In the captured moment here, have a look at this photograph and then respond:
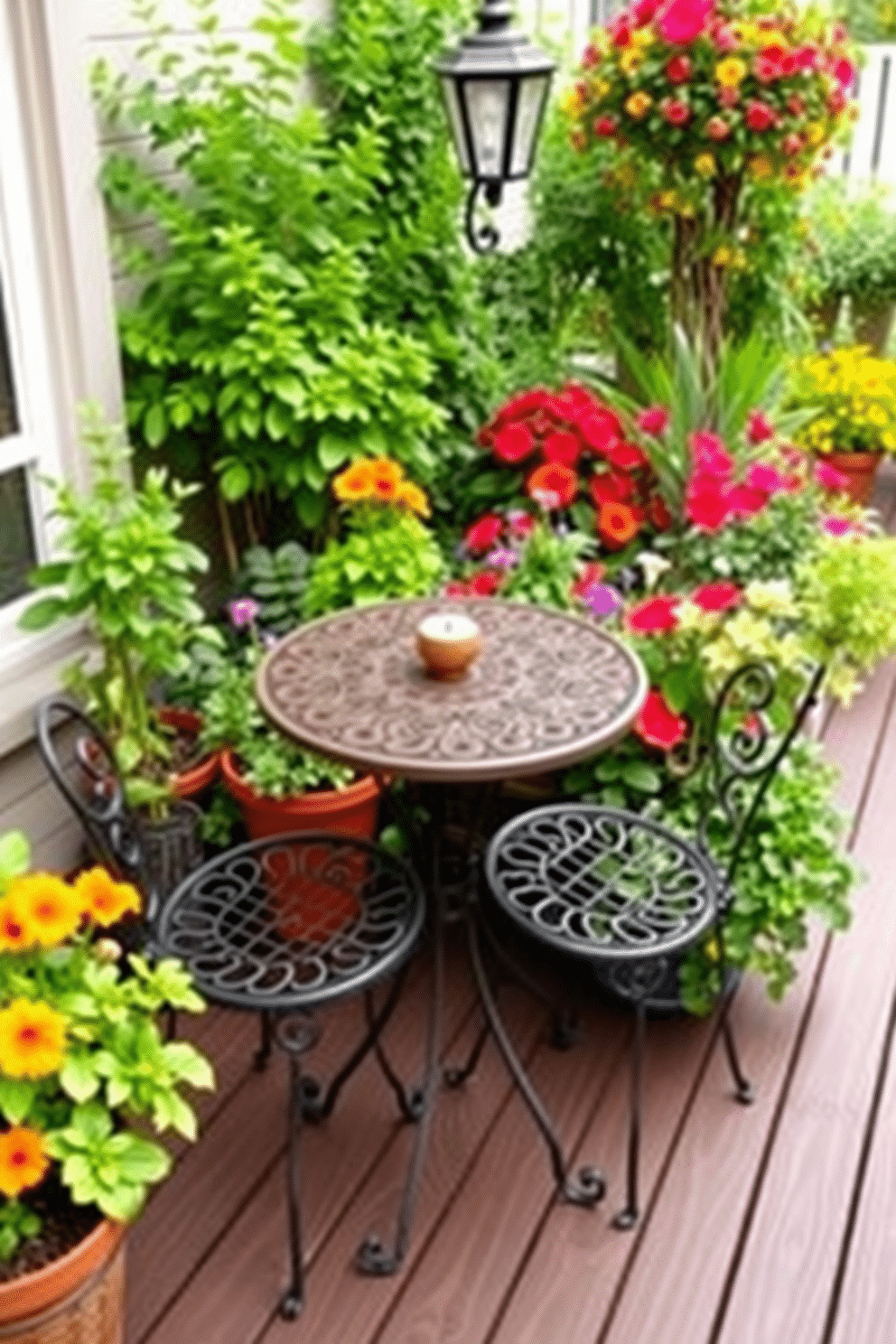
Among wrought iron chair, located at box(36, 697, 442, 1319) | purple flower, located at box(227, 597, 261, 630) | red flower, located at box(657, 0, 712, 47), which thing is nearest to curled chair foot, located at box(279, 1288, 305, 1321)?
wrought iron chair, located at box(36, 697, 442, 1319)

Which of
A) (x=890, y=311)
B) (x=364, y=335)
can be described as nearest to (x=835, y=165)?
(x=890, y=311)

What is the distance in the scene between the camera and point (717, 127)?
3033mm

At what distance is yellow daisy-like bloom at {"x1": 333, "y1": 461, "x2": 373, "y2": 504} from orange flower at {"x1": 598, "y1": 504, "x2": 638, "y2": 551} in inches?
23.6

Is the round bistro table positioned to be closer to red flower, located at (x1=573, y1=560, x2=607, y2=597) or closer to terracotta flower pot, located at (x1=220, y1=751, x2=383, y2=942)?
terracotta flower pot, located at (x1=220, y1=751, x2=383, y2=942)

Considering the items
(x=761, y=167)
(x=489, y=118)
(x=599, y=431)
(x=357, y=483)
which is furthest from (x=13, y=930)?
(x=761, y=167)

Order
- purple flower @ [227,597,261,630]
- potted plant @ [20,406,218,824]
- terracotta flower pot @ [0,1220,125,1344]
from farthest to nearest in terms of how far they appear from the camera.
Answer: purple flower @ [227,597,261,630] → potted plant @ [20,406,218,824] → terracotta flower pot @ [0,1220,125,1344]

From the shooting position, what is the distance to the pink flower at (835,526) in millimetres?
2887

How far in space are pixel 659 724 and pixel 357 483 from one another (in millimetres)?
697

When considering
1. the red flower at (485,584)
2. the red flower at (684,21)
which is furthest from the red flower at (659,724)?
the red flower at (684,21)

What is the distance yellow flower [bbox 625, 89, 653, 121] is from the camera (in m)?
3.09

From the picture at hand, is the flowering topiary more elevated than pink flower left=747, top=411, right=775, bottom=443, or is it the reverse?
the flowering topiary

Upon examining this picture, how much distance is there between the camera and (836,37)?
3297 mm

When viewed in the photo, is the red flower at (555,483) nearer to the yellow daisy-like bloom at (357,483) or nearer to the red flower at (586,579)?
the red flower at (586,579)

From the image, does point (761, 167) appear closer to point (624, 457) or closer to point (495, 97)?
point (624, 457)
